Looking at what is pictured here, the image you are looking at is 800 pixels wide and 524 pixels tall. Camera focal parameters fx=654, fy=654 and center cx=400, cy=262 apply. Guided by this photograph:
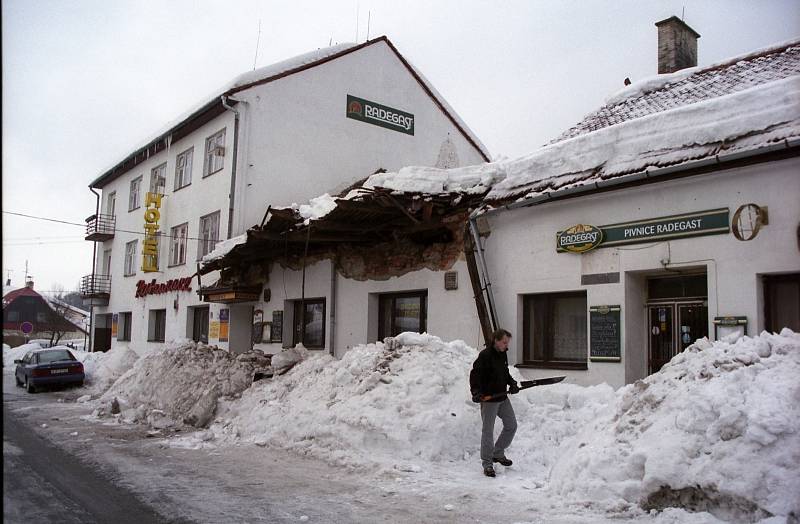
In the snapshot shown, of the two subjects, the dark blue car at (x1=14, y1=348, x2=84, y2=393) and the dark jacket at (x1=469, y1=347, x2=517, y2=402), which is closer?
the dark jacket at (x1=469, y1=347, x2=517, y2=402)

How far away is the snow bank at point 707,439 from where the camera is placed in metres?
5.48

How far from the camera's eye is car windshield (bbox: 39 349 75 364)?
2241 centimetres

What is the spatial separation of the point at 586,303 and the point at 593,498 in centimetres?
506

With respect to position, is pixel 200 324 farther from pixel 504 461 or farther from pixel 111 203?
pixel 504 461

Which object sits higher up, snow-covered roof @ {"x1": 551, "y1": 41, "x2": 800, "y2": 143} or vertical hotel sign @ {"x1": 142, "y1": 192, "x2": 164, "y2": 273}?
snow-covered roof @ {"x1": 551, "y1": 41, "x2": 800, "y2": 143}

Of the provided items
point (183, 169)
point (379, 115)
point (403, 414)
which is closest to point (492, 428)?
point (403, 414)

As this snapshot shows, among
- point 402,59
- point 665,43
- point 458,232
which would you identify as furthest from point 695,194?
point 402,59

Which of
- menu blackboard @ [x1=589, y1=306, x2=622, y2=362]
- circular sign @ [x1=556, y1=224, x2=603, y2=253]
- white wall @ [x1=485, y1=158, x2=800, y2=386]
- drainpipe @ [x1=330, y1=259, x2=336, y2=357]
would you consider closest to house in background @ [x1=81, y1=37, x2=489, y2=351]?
drainpipe @ [x1=330, y1=259, x2=336, y2=357]

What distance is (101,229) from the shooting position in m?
31.3

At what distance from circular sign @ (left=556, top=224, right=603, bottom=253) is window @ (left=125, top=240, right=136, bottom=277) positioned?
74.9 feet

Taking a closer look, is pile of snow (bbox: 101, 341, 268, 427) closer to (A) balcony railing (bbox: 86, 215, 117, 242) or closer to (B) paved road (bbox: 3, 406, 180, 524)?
(B) paved road (bbox: 3, 406, 180, 524)

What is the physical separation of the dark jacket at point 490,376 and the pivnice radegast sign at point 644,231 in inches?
128

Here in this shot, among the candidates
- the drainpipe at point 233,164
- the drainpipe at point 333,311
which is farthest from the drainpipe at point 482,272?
the drainpipe at point 233,164

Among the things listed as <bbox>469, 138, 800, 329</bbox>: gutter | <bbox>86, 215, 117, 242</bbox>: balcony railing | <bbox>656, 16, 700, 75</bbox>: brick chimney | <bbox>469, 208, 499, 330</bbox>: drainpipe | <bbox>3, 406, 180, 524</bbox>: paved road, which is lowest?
<bbox>3, 406, 180, 524</bbox>: paved road
